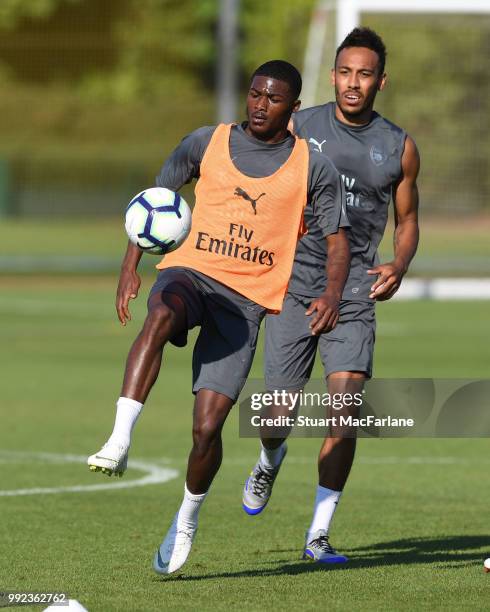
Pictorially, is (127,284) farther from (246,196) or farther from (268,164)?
(268,164)

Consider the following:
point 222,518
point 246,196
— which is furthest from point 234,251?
point 222,518

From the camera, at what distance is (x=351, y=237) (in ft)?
28.8

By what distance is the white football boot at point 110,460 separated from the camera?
7059mm

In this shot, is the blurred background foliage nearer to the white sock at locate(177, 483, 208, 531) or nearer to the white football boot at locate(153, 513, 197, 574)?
the white sock at locate(177, 483, 208, 531)

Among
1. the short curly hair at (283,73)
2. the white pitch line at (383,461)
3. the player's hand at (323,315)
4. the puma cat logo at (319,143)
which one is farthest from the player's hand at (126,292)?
the white pitch line at (383,461)

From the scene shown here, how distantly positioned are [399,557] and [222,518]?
1745 millimetres

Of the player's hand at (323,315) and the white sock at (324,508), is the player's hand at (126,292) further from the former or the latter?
the white sock at (324,508)

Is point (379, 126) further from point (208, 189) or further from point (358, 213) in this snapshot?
point (208, 189)

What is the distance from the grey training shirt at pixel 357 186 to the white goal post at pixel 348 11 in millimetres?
12498

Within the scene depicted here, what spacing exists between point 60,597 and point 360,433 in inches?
101

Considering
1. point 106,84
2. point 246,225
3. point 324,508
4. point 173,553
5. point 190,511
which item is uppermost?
point 246,225

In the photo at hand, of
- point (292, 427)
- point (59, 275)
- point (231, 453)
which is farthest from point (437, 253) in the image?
point (292, 427)

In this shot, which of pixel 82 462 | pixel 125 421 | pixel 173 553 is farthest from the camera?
pixel 82 462

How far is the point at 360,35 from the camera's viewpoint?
347 inches
